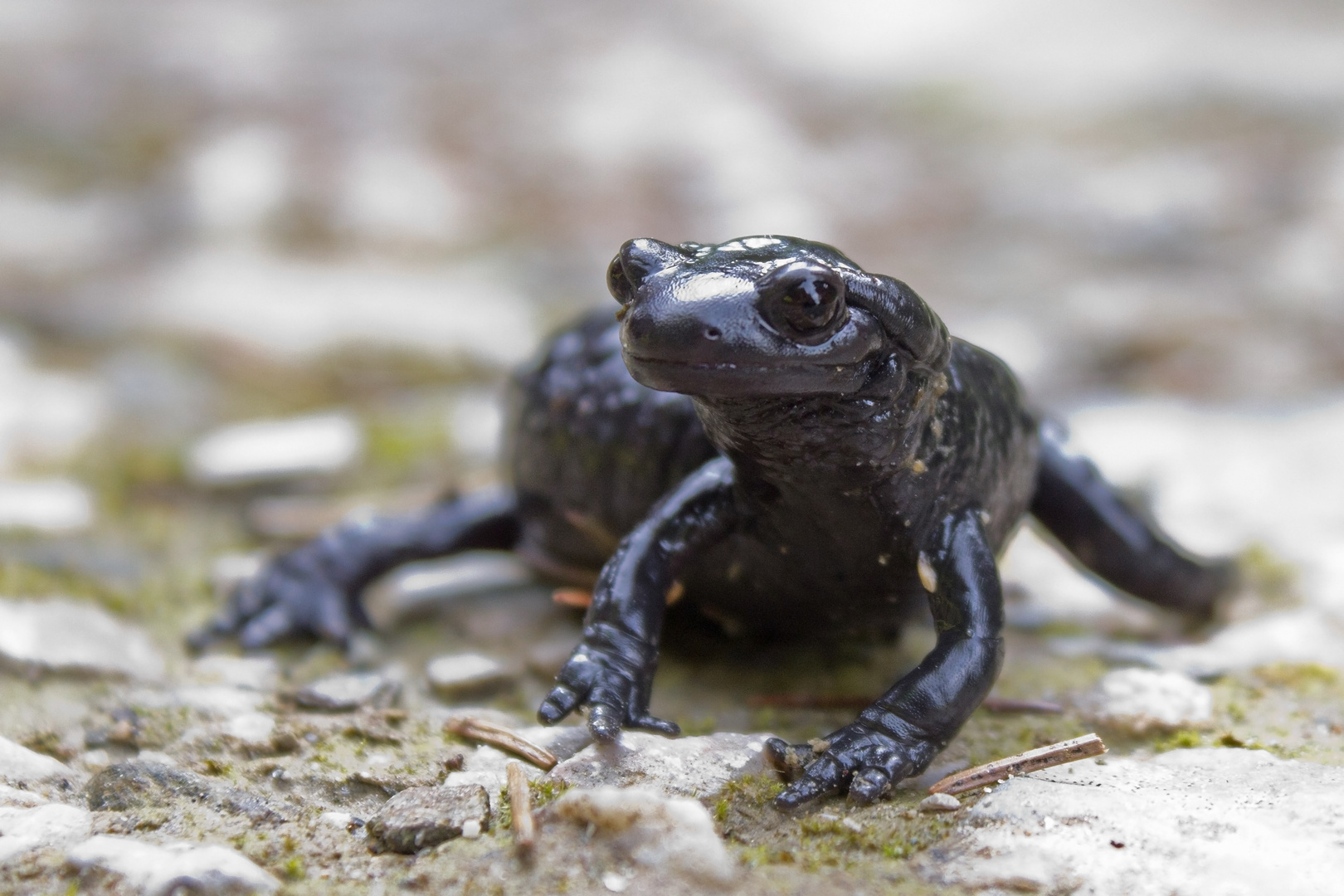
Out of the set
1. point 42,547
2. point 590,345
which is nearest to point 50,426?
point 42,547

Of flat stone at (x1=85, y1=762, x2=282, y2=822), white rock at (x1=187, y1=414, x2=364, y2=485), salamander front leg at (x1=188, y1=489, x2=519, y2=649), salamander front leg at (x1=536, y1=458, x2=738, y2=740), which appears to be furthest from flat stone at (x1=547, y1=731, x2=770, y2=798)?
white rock at (x1=187, y1=414, x2=364, y2=485)

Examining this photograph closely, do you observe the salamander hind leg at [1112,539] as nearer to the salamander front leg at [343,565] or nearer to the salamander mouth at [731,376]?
the salamander mouth at [731,376]

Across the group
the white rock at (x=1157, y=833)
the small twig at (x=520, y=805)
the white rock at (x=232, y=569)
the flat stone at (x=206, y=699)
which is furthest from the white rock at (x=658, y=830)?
the white rock at (x=232, y=569)

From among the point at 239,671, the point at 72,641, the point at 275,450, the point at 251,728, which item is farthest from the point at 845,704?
the point at 275,450

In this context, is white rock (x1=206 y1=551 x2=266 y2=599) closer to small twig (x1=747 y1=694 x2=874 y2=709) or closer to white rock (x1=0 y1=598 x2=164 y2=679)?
white rock (x1=0 y1=598 x2=164 y2=679)

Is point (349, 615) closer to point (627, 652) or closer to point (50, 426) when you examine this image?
point (627, 652)

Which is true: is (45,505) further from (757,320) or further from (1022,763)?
(1022,763)
